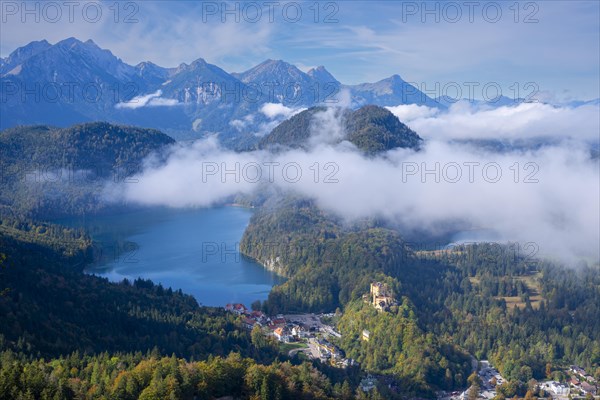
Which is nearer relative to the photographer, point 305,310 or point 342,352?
point 342,352

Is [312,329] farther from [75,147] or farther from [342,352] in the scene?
[75,147]

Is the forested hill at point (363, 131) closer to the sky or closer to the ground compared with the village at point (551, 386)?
closer to the sky

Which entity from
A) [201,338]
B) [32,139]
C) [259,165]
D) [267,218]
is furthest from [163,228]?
[201,338]

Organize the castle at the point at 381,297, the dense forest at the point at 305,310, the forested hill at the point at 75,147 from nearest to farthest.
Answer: the dense forest at the point at 305,310 → the castle at the point at 381,297 → the forested hill at the point at 75,147

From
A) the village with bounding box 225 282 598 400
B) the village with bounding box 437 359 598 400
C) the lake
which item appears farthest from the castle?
the lake

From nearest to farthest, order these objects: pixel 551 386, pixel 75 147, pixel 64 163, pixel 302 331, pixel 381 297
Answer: pixel 551 386
pixel 302 331
pixel 381 297
pixel 64 163
pixel 75 147

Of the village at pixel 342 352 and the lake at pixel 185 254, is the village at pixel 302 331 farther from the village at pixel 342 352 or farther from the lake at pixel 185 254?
the lake at pixel 185 254

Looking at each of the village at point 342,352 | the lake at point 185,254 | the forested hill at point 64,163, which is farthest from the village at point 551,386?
the forested hill at point 64,163

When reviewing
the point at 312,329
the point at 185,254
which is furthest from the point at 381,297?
the point at 185,254
